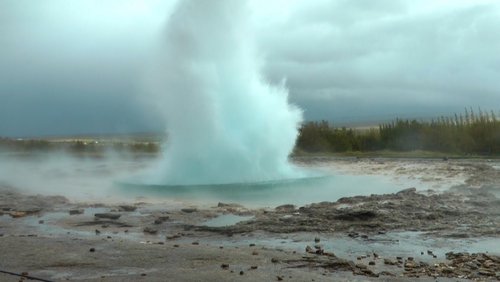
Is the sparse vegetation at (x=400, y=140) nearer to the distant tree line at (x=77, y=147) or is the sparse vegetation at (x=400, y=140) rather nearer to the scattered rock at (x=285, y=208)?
the distant tree line at (x=77, y=147)

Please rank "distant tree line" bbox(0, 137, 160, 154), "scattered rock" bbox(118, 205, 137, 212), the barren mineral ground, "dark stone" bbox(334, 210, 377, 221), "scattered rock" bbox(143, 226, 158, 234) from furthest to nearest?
1. "distant tree line" bbox(0, 137, 160, 154)
2. "scattered rock" bbox(118, 205, 137, 212)
3. "dark stone" bbox(334, 210, 377, 221)
4. "scattered rock" bbox(143, 226, 158, 234)
5. the barren mineral ground

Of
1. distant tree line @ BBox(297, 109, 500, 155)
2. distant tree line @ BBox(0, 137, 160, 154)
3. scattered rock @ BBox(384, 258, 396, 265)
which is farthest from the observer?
distant tree line @ BBox(0, 137, 160, 154)

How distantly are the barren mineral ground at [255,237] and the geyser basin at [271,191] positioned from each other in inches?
6.4

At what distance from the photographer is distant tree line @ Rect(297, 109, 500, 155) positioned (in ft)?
145

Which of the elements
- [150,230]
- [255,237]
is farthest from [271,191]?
[255,237]

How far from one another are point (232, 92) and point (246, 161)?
3.89m

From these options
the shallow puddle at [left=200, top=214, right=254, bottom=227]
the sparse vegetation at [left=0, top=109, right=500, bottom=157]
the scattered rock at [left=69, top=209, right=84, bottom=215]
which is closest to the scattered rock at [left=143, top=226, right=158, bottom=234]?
the shallow puddle at [left=200, top=214, right=254, bottom=227]

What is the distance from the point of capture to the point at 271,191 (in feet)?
67.5

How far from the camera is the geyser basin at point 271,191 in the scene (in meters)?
18.2

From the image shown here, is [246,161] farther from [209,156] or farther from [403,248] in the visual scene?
[403,248]

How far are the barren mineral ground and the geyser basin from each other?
16 cm

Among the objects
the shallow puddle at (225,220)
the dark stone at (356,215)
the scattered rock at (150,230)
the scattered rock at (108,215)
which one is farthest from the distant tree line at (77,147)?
the dark stone at (356,215)

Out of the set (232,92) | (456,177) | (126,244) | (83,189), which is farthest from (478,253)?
(232,92)

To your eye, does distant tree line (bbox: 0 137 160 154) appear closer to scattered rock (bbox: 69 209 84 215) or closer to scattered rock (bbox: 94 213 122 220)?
scattered rock (bbox: 69 209 84 215)
